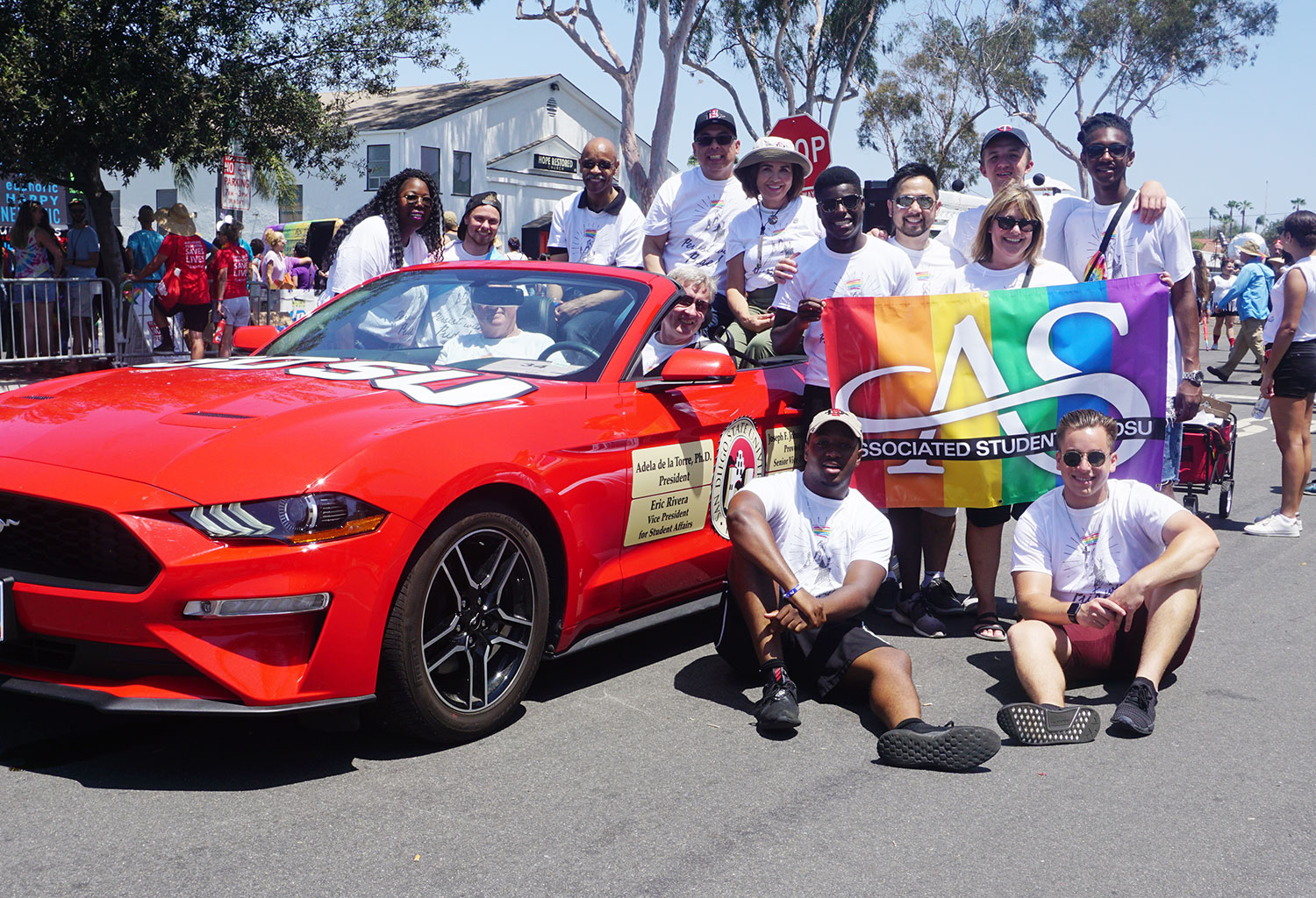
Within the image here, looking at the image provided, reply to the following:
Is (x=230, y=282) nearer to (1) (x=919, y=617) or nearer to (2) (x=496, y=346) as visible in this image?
(2) (x=496, y=346)

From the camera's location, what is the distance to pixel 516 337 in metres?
4.92

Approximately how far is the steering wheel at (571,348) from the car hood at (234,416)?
0.77 ft

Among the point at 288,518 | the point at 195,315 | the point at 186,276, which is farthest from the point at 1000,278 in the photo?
the point at 195,315

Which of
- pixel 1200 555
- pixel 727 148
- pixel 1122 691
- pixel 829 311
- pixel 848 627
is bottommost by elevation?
pixel 1122 691

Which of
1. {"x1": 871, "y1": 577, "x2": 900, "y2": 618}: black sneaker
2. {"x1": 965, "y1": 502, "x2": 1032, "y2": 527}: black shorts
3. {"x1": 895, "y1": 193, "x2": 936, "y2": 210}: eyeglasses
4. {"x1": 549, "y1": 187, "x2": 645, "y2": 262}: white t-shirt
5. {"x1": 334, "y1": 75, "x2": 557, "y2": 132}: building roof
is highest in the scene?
{"x1": 334, "y1": 75, "x2": 557, "y2": 132}: building roof

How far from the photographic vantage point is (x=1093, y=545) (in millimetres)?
4918

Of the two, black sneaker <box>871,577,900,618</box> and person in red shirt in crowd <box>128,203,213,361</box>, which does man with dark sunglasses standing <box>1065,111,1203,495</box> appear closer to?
black sneaker <box>871,577,900,618</box>

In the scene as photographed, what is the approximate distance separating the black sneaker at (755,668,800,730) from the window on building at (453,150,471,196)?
117ft

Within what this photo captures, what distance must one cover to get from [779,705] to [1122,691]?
1.54m

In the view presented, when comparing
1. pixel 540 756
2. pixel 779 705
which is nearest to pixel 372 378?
pixel 540 756

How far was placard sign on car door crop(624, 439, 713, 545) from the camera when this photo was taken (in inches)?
184

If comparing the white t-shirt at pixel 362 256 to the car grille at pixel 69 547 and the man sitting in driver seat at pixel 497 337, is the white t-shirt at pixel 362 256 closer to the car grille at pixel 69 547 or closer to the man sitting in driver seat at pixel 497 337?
the man sitting in driver seat at pixel 497 337

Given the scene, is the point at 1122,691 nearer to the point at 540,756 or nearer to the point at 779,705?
the point at 779,705

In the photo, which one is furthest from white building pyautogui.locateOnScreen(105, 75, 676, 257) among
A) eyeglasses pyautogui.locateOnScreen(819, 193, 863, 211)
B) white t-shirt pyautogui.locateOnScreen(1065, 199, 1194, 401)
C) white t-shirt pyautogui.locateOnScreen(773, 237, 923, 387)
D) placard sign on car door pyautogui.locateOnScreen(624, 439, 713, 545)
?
placard sign on car door pyautogui.locateOnScreen(624, 439, 713, 545)
